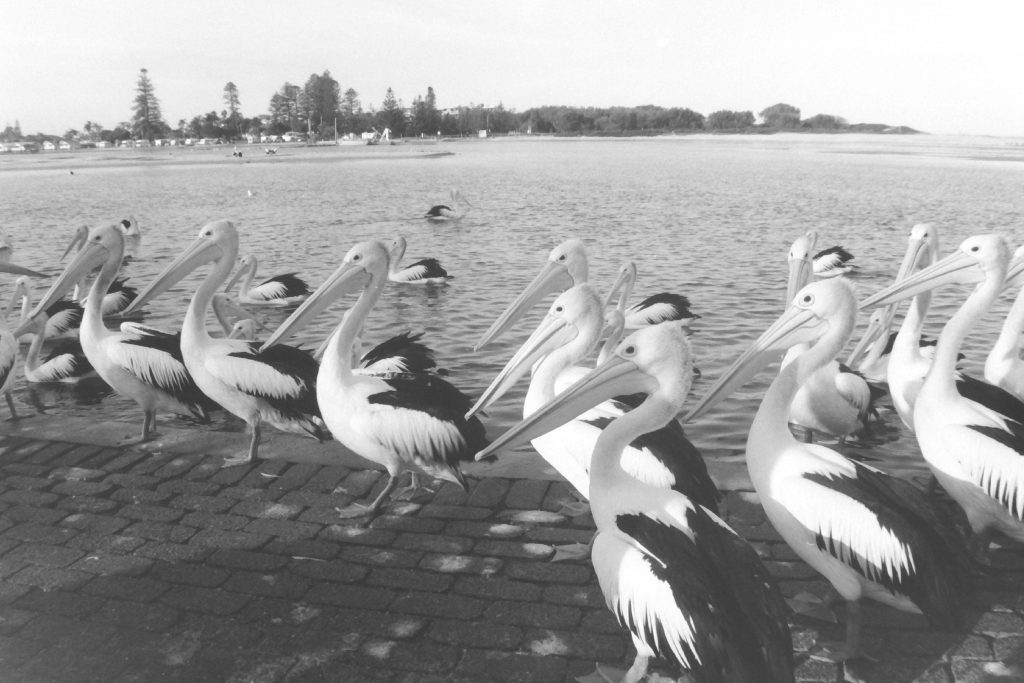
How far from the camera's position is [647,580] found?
2410 millimetres

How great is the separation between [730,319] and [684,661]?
7040 millimetres

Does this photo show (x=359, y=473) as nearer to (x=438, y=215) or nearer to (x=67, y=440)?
(x=67, y=440)

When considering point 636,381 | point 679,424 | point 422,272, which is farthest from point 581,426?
point 422,272

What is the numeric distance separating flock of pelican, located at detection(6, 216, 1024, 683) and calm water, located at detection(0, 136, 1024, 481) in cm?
116

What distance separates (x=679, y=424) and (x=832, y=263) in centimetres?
847

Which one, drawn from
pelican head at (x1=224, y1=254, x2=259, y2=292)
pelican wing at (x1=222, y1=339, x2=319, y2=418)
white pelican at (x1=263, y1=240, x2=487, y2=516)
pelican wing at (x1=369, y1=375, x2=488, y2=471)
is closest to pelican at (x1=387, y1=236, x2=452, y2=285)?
pelican head at (x1=224, y1=254, x2=259, y2=292)

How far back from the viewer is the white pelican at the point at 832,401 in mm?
5230

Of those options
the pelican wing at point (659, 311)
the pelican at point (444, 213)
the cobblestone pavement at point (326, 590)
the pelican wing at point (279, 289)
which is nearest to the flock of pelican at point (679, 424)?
the cobblestone pavement at point (326, 590)

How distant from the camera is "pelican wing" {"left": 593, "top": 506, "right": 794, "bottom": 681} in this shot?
2.24 metres

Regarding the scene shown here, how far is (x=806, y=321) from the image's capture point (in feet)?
11.3

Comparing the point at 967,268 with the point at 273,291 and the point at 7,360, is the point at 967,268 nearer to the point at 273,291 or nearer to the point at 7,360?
the point at 7,360

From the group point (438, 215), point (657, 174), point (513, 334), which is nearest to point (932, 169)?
point (657, 174)

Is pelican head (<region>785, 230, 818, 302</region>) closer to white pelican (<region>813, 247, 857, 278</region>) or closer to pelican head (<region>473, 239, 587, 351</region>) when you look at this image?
pelican head (<region>473, 239, 587, 351</region>)

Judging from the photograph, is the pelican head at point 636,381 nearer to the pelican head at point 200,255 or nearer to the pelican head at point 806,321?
the pelican head at point 806,321
